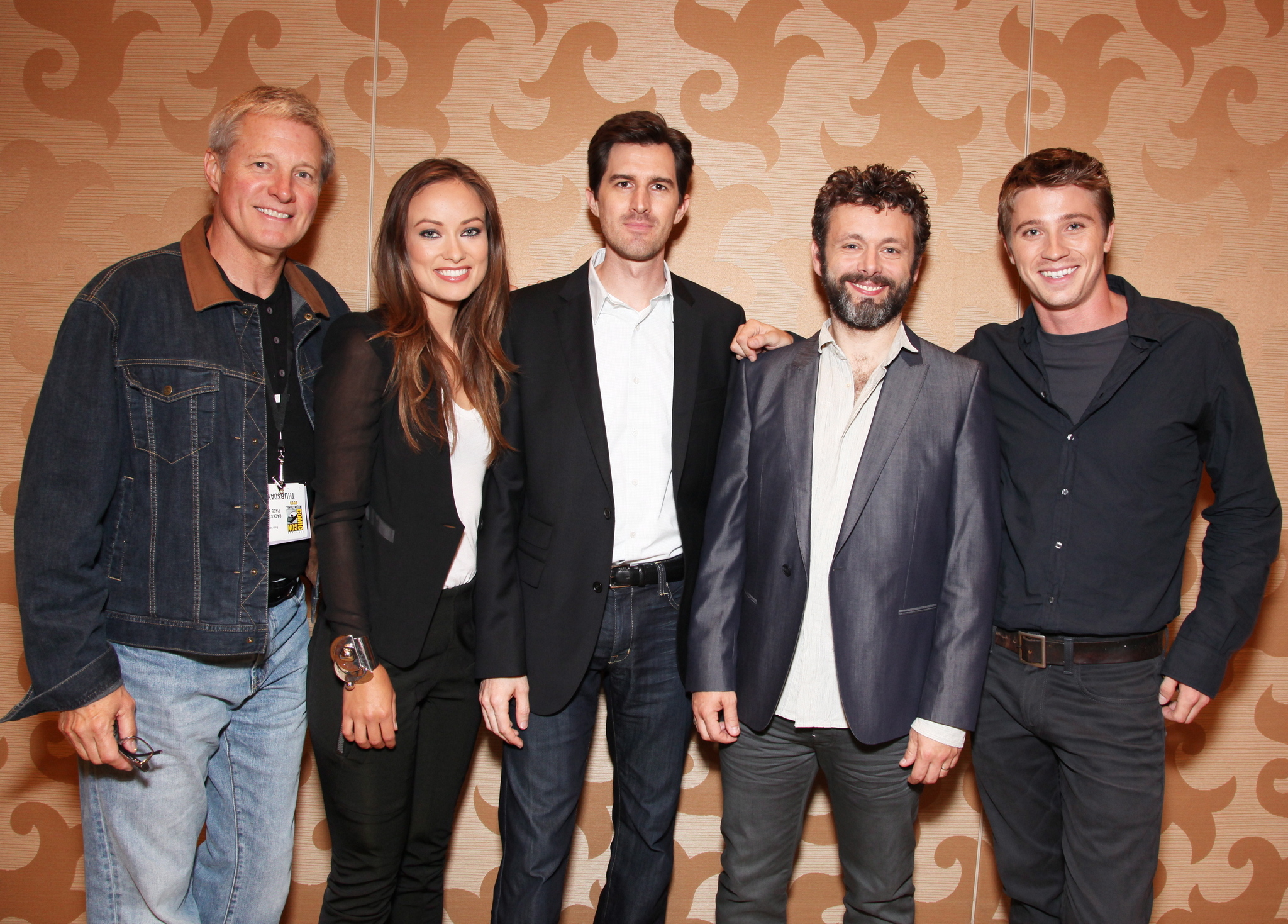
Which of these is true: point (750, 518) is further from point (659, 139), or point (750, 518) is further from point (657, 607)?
point (659, 139)

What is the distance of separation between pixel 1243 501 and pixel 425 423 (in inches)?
80.0

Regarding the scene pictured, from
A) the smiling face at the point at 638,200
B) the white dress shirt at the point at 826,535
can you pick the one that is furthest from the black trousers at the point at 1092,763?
the smiling face at the point at 638,200

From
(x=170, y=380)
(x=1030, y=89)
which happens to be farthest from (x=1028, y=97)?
(x=170, y=380)

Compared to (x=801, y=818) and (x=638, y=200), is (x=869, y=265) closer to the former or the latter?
(x=638, y=200)

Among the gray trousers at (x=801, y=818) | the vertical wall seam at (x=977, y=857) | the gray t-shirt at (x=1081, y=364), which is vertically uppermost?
the gray t-shirt at (x=1081, y=364)

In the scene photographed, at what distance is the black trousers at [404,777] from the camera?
1.72 m

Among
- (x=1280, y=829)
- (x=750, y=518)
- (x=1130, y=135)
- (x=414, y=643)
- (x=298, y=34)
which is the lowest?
(x=1280, y=829)

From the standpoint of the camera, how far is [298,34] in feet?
7.94

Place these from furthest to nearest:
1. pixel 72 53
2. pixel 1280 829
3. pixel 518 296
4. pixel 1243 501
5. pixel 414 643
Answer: pixel 1280 829
pixel 72 53
pixel 518 296
pixel 1243 501
pixel 414 643

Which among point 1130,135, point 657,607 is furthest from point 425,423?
point 1130,135

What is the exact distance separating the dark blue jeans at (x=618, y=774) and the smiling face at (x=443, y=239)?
0.87 m

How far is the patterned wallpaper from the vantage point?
242cm

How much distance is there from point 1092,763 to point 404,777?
1.67 meters

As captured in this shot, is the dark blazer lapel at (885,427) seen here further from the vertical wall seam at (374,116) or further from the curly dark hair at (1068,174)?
the vertical wall seam at (374,116)
